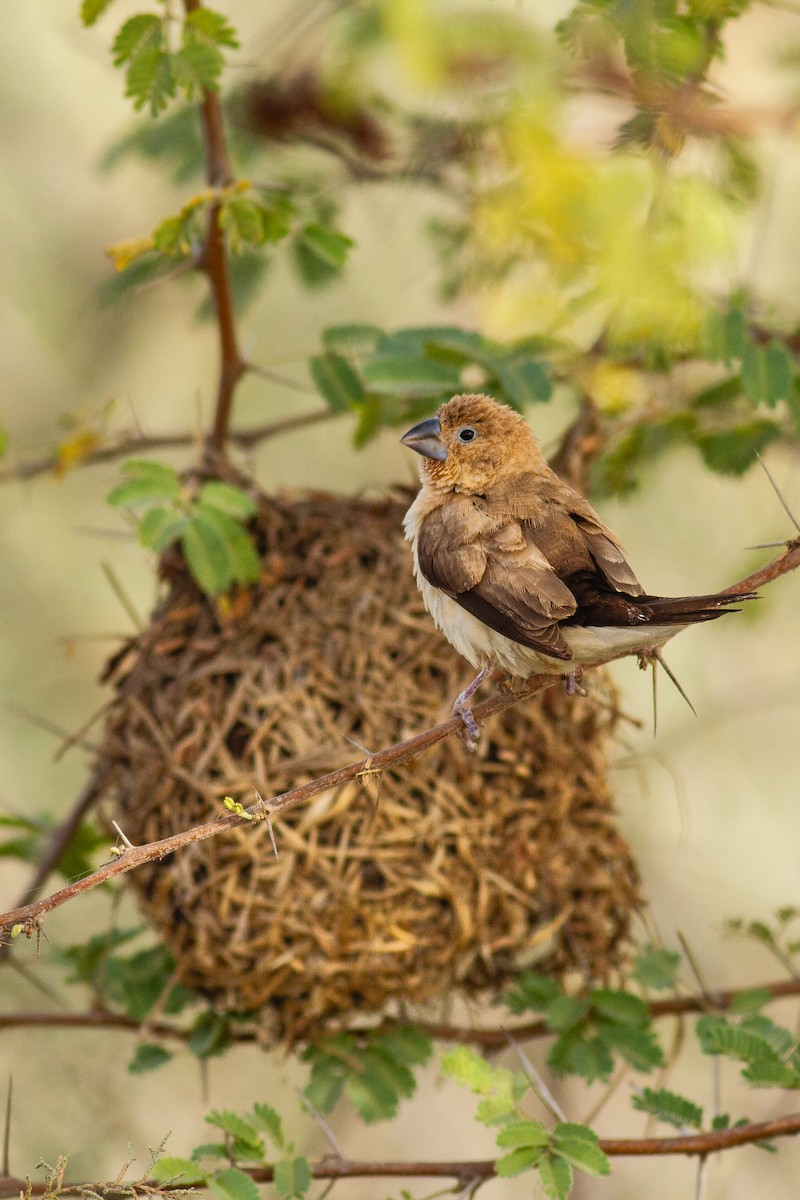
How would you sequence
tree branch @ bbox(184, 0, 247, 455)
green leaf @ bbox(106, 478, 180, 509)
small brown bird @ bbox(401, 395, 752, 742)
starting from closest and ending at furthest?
1. small brown bird @ bbox(401, 395, 752, 742)
2. green leaf @ bbox(106, 478, 180, 509)
3. tree branch @ bbox(184, 0, 247, 455)

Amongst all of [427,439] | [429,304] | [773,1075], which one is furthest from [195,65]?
[429,304]

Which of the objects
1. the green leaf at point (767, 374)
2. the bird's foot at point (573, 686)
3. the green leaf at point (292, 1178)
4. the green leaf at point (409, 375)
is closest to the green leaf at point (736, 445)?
the green leaf at point (767, 374)

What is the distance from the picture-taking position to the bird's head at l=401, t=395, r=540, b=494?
3.10 metres

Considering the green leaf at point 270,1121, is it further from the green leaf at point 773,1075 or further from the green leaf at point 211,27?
the green leaf at point 211,27

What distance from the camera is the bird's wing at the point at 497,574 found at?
251 centimetres

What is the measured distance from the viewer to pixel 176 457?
6.48m

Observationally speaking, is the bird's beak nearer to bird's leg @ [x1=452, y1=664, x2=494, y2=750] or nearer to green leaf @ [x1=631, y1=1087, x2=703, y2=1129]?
bird's leg @ [x1=452, y1=664, x2=494, y2=750]

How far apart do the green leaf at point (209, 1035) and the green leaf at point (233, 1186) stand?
778 millimetres

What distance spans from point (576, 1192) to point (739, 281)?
3681 mm

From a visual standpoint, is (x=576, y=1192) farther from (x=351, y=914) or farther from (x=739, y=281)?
(x=739, y=281)

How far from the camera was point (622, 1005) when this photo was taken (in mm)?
3248

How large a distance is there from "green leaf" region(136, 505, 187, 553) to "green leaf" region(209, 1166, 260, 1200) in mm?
1445

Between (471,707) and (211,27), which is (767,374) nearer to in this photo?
(471,707)

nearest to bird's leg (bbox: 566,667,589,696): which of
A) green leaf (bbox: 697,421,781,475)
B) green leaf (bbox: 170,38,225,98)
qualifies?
green leaf (bbox: 697,421,781,475)
